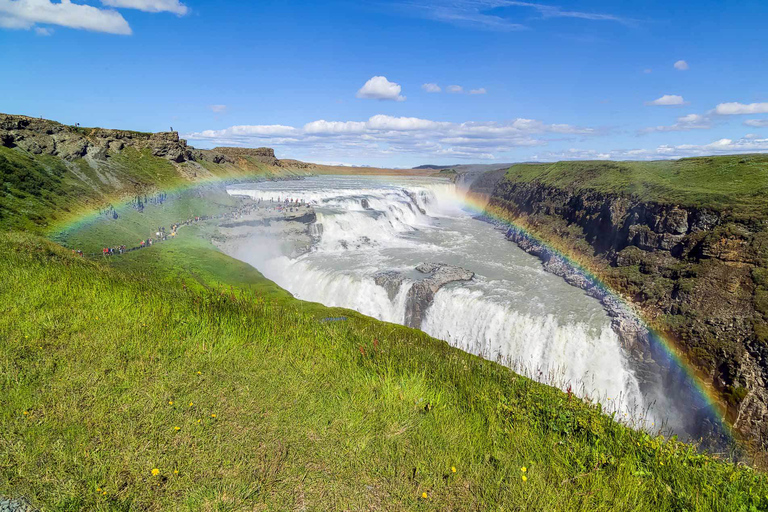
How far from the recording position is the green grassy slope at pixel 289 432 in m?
3.34

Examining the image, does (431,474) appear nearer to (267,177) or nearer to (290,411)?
(290,411)

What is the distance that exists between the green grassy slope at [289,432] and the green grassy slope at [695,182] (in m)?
27.4

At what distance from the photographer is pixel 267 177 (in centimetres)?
11931

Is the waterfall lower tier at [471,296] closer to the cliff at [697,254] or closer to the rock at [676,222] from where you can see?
the cliff at [697,254]

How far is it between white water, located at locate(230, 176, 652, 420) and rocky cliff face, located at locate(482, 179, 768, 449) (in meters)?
2.04

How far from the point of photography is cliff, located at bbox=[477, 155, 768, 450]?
52.1ft

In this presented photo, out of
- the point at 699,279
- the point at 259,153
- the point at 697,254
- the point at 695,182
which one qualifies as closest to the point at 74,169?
the point at 699,279

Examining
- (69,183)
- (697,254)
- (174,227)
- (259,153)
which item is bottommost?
(697,254)

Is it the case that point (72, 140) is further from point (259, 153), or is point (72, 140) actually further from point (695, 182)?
point (259, 153)

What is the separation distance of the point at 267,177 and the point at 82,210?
90.2 metres

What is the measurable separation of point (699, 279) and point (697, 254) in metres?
2.81

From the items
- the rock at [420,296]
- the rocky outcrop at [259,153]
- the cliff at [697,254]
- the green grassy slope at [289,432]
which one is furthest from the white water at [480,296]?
the rocky outcrop at [259,153]

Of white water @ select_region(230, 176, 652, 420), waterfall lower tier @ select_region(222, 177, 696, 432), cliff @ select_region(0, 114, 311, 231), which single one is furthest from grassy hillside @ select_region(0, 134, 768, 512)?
cliff @ select_region(0, 114, 311, 231)

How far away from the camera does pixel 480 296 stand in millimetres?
23781
